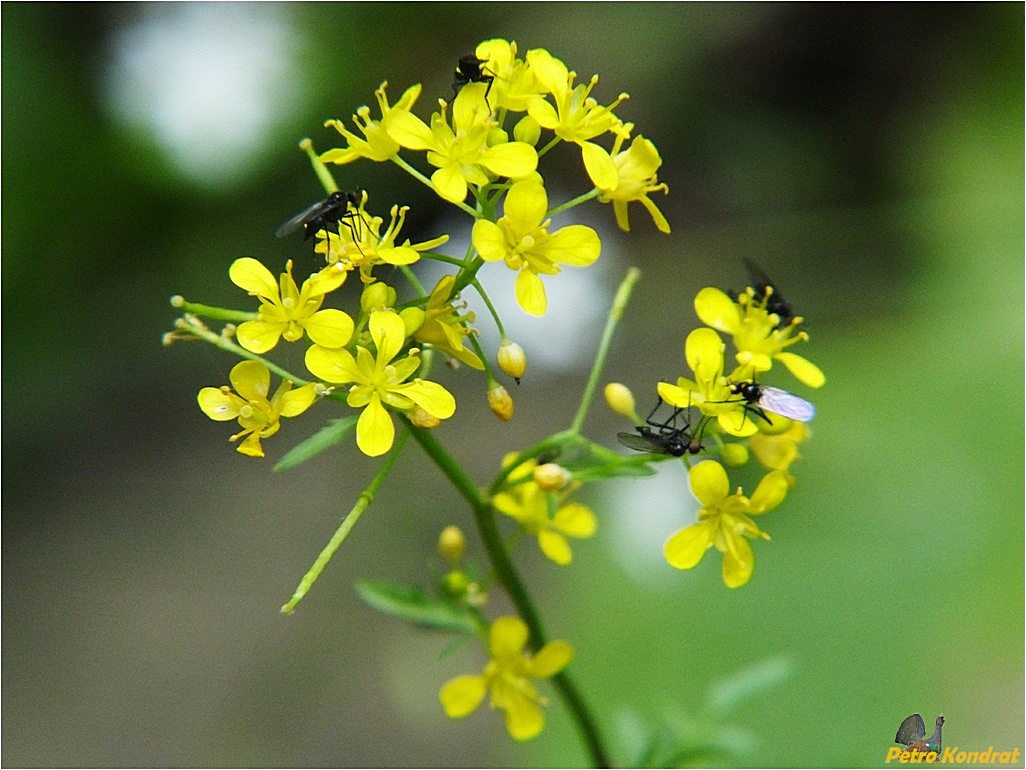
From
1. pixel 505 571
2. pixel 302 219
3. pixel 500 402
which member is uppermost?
pixel 302 219

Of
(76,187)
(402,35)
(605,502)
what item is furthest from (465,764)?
(402,35)

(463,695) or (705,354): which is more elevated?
(705,354)

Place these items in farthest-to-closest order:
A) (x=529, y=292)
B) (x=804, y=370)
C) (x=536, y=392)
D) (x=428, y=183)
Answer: (x=536, y=392)
(x=804, y=370)
(x=529, y=292)
(x=428, y=183)

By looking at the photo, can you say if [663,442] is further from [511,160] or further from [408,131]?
[408,131]

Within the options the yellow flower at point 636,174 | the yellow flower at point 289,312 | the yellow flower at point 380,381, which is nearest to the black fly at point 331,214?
the yellow flower at point 289,312

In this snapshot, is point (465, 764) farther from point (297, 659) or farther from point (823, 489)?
point (823, 489)

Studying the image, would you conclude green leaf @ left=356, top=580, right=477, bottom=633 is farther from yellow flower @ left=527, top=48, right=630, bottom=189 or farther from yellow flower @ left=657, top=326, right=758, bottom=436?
yellow flower @ left=527, top=48, right=630, bottom=189

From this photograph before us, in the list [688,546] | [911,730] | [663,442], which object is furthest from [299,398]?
[911,730]
